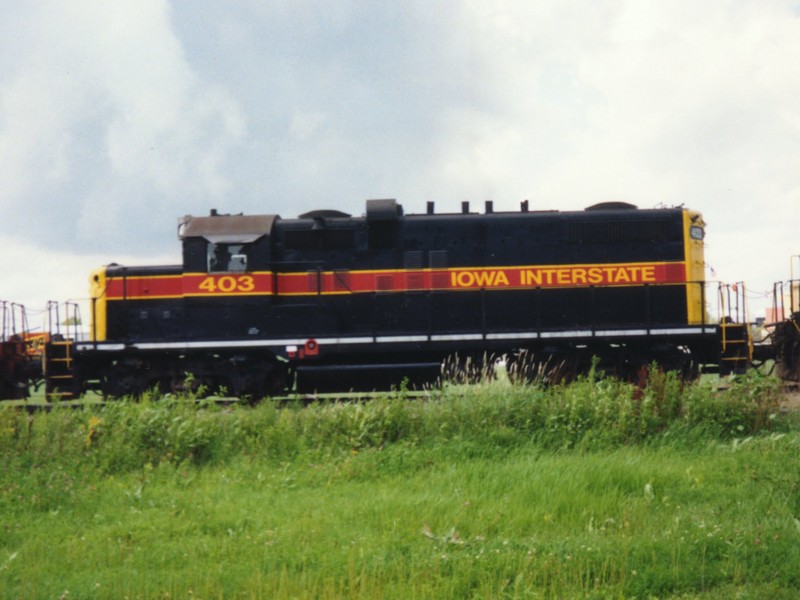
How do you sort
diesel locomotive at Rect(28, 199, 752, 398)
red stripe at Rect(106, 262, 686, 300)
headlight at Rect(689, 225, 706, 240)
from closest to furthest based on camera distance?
diesel locomotive at Rect(28, 199, 752, 398), red stripe at Rect(106, 262, 686, 300), headlight at Rect(689, 225, 706, 240)

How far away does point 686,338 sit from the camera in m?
14.3

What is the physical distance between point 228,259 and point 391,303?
121 inches

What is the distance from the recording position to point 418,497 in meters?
7.44

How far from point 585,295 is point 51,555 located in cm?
1047

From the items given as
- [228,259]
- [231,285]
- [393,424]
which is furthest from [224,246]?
[393,424]

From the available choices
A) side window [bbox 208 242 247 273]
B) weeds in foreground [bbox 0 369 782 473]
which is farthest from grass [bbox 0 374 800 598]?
side window [bbox 208 242 247 273]

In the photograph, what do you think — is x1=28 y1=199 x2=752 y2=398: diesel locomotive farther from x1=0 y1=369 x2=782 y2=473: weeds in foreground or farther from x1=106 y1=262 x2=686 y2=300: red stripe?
x1=0 y1=369 x2=782 y2=473: weeds in foreground

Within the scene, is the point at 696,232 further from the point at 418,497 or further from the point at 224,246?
the point at 418,497

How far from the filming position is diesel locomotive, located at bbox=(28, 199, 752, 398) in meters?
14.3

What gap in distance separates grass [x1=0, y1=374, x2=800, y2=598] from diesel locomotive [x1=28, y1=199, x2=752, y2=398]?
3.31m

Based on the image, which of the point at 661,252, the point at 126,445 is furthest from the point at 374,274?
the point at 126,445

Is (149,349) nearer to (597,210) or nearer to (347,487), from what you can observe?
(347,487)

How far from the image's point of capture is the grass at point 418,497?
225 inches

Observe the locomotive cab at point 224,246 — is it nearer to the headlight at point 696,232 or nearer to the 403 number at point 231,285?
the 403 number at point 231,285
